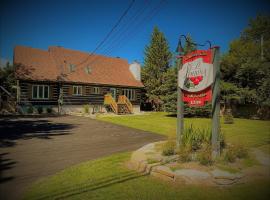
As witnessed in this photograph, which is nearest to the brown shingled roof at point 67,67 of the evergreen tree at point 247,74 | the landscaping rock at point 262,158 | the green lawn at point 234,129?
the green lawn at point 234,129

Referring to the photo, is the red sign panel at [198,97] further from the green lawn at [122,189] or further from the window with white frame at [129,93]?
the window with white frame at [129,93]

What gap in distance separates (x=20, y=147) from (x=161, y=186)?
665cm

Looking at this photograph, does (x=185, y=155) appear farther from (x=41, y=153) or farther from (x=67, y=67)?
(x=67, y=67)

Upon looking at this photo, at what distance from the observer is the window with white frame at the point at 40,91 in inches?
979

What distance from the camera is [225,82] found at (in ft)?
81.6

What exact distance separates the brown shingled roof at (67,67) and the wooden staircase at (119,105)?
2740 millimetres

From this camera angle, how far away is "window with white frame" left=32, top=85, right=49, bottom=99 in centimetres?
2486

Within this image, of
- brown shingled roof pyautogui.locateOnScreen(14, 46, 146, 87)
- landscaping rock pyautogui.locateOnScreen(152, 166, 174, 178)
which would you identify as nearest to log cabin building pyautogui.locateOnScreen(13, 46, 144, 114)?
brown shingled roof pyautogui.locateOnScreen(14, 46, 146, 87)

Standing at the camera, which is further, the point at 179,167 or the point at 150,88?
the point at 150,88

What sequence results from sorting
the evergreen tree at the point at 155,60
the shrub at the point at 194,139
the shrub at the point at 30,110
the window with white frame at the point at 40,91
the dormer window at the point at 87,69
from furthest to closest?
the evergreen tree at the point at 155,60
the dormer window at the point at 87,69
the window with white frame at the point at 40,91
the shrub at the point at 30,110
the shrub at the point at 194,139

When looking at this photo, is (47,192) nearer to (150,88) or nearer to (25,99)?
(25,99)

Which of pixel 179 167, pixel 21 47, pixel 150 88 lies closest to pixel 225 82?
pixel 150 88

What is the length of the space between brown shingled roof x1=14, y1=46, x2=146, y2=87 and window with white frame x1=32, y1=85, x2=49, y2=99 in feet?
3.62

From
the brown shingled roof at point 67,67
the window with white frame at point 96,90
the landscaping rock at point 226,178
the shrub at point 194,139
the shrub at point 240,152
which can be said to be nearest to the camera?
the landscaping rock at point 226,178
